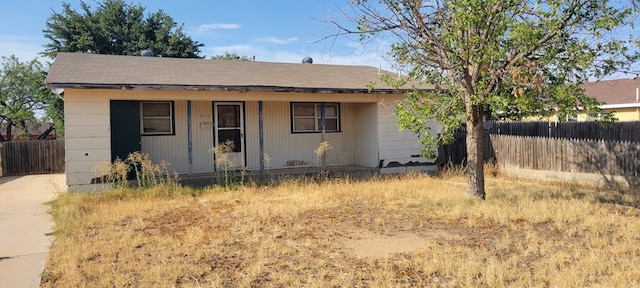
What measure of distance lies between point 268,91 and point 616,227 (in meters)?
8.09

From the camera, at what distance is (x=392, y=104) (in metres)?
13.6

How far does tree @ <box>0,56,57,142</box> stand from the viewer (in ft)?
91.6

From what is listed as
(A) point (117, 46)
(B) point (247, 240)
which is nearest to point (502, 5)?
(B) point (247, 240)

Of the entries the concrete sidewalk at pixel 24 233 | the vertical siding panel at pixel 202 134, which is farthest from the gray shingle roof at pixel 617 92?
the concrete sidewalk at pixel 24 233

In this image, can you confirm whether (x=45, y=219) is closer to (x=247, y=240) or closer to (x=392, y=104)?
(x=247, y=240)

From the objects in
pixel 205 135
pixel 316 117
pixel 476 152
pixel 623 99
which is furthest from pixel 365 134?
pixel 623 99

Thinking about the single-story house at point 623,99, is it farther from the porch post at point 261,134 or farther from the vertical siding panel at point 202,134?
the vertical siding panel at point 202,134

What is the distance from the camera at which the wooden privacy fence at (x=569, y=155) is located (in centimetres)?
1086

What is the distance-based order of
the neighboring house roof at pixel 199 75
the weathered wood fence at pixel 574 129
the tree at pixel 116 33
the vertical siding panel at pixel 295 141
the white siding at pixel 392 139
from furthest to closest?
1. the tree at pixel 116 33
2. the vertical siding panel at pixel 295 141
3. the white siding at pixel 392 139
4. the weathered wood fence at pixel 574 129
5. the neighboring house roof at pixel 199 75

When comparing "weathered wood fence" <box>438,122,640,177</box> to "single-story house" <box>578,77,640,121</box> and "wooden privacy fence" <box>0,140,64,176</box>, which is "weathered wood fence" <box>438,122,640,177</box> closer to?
"single-story house" <box>578,77,640,121</box>

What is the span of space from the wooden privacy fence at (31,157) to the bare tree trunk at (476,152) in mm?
15194

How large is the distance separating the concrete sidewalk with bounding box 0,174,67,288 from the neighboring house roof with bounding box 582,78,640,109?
2256 centimetres

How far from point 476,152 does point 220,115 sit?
294 inches

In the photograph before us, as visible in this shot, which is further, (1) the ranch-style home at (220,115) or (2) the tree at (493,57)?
(1) the ranch-style home at (220,115)
